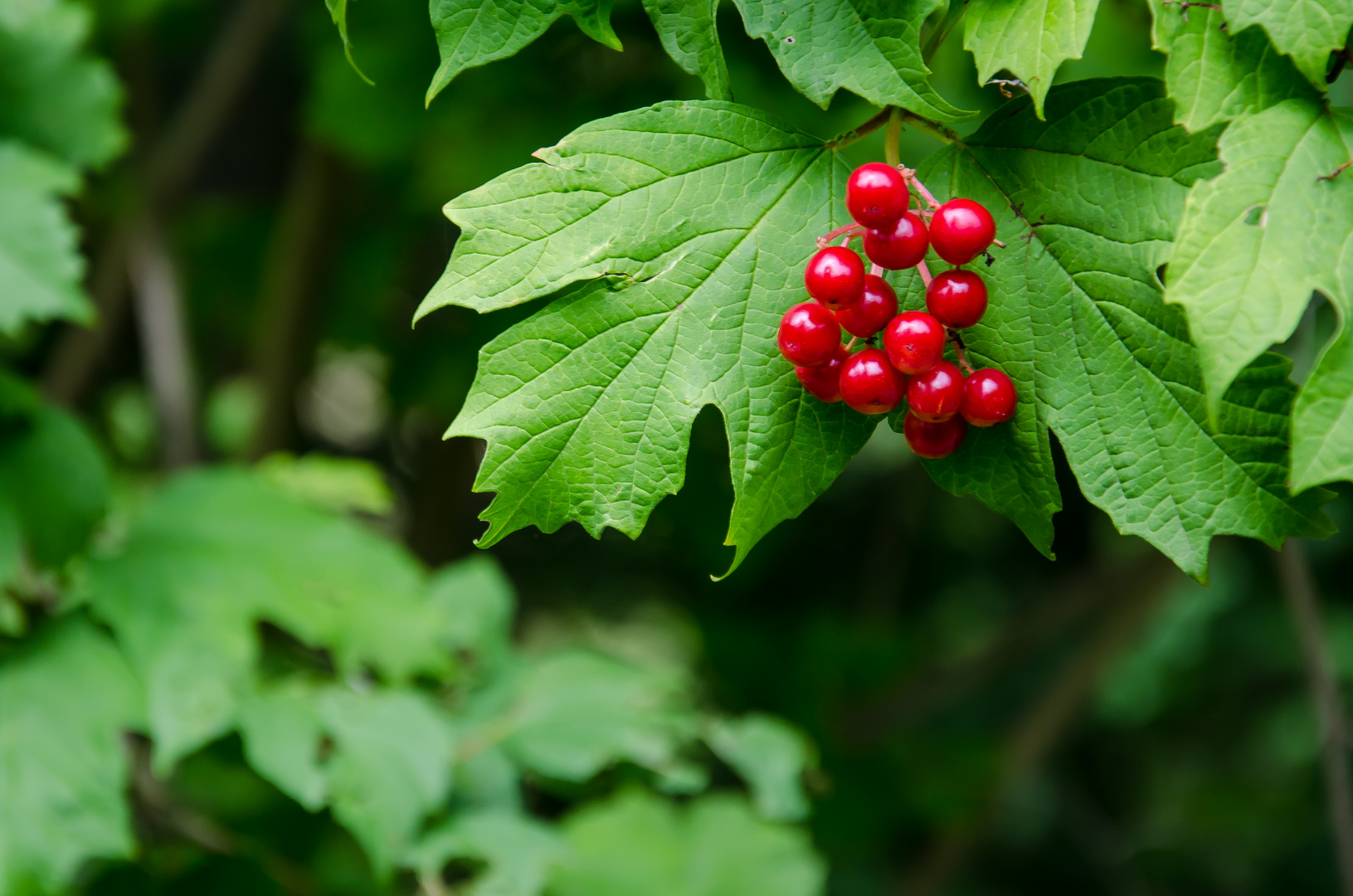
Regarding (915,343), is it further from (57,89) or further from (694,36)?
(57,89)

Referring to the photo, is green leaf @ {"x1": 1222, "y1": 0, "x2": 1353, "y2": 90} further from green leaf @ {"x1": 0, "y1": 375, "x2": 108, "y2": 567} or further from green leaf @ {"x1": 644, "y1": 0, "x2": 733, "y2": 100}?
green leaf @ {"x1": 0, "y1": 375, "x2": 108, "y2": 567}

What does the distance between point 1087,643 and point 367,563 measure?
2.24 m

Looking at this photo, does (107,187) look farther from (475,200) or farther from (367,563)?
(475,200)

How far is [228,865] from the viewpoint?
1928 mm

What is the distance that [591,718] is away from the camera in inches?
81.8

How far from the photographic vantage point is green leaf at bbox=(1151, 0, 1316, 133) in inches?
31.5

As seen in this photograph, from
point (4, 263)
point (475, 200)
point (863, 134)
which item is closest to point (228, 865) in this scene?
point (4, 263)

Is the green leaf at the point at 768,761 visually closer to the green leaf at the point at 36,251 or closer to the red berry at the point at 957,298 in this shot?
the green leaf at the point at 36,251

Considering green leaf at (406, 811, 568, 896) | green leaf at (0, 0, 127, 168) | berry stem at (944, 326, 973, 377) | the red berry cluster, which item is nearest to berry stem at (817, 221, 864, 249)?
the red berry cluster

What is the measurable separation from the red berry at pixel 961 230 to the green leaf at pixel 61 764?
55.2 inches

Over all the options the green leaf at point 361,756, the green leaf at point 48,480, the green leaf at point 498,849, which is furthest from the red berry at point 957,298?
the green leaf at point 48,480

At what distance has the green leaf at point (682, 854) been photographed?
2312 millimetres

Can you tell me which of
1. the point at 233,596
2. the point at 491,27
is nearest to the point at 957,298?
the point at 491,27

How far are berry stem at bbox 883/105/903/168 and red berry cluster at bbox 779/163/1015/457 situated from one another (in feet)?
0.08
